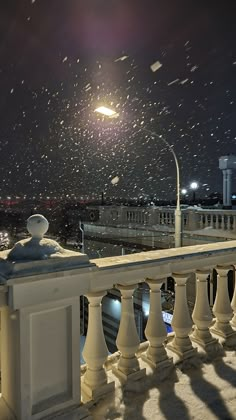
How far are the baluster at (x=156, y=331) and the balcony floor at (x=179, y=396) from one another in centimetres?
8

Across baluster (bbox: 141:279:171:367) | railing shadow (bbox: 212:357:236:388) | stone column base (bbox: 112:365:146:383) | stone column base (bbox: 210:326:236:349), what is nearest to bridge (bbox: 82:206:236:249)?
stone column base (bbox: 210:326:236:349)

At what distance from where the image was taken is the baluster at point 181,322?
9.28 feet

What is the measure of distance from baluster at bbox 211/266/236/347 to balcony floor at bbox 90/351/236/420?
0.39 meters

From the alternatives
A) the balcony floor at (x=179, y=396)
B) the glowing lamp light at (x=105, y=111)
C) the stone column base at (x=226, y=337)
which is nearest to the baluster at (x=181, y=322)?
the balcony floor at (x=179, y=396)

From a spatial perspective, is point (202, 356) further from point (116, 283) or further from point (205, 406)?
point (116, 283)

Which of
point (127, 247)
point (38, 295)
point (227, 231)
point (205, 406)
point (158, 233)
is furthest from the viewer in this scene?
point (127, 247)

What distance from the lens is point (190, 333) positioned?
10.0 feet

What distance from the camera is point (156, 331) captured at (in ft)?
8.77

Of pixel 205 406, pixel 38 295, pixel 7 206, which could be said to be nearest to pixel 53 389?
pixel 38 295

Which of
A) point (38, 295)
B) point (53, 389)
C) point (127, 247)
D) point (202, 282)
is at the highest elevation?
point (38, 295)

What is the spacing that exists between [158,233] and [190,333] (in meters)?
13.7

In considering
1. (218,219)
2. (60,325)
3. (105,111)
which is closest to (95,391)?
(60,325)

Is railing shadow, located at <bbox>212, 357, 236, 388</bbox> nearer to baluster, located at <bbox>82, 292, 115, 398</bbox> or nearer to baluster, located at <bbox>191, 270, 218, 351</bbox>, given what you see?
baluster, located at <bbox>191, 270, 218, 351</bbox>

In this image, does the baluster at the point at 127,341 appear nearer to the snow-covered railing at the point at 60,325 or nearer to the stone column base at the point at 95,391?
the snow-covered railing at the point at 60,325
